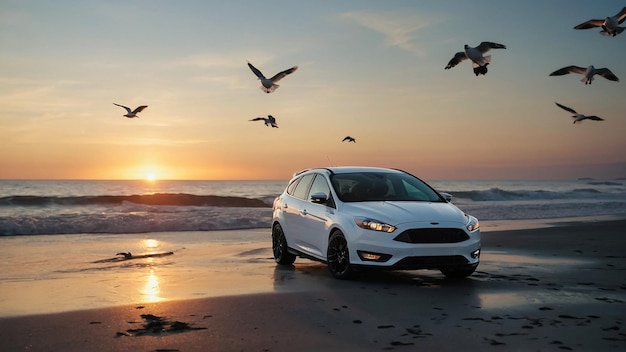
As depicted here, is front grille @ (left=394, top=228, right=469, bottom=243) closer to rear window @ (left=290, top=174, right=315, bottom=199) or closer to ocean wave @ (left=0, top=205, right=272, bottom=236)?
rear window @ (left=290, top=174, right=315, bottom=199)

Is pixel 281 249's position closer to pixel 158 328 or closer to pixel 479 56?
pixel 158 328

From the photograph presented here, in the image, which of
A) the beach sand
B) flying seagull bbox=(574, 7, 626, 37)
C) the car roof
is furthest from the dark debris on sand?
flying seagull bbox=(574, 7, 626, 37)

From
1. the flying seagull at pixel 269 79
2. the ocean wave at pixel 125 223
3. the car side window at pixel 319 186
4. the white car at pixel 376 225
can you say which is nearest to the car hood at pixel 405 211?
the white car at pixel 376 225

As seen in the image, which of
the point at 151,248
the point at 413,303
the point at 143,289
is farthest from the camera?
the point at 151,248

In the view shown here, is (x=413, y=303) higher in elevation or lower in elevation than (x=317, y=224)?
lower

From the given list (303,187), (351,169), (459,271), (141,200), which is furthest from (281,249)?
(141,200)

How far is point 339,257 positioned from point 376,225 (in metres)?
0.86

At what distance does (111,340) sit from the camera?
6094 mm

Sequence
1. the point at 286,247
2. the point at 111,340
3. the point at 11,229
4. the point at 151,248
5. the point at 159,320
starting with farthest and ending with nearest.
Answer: the point at 11,229, the point at 151,248, the point at 286,247, the point at 159,320, the point at 111,340

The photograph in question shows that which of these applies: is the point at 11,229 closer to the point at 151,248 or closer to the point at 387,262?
the point at 151,248

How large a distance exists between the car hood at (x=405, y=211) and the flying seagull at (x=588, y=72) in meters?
7.17

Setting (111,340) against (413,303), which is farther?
(413,303)

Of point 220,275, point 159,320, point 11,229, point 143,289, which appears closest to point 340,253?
point 220,275

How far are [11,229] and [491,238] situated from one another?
46.4ft
